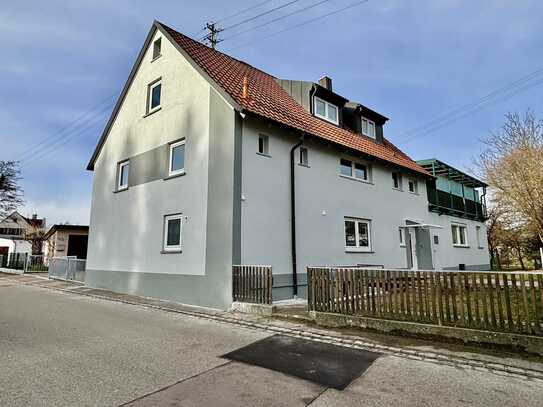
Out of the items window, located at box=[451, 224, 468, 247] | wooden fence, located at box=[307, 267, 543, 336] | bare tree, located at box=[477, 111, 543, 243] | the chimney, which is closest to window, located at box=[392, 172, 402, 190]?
bare tree, located at box=[477, 111, 543, 243]

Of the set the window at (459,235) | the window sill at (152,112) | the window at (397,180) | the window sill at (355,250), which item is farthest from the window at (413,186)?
the window sill at (152,112)

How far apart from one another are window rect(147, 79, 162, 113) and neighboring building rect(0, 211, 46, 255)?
104 feet

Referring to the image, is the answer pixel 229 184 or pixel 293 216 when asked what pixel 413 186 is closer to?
pixel 293 216

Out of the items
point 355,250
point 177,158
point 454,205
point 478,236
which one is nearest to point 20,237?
point 177,158

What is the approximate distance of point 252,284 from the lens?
31.2ft

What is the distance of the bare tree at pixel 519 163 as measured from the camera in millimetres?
13641

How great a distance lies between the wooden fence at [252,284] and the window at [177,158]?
16.1ft

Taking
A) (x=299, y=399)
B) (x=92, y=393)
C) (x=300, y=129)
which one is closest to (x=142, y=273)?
(x=300, y=129)

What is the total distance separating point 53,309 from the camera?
10.5 metres

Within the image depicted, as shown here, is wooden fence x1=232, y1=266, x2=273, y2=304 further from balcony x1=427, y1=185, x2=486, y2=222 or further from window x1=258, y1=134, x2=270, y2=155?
balcony x1=427, y1=185, x2=486, y2=222

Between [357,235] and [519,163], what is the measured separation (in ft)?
23.7

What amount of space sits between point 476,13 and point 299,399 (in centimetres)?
1070

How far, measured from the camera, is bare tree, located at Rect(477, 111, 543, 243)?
13.6 metres

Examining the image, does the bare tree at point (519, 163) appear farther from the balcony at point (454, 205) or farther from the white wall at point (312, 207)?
the white wall at point (312, 207)
